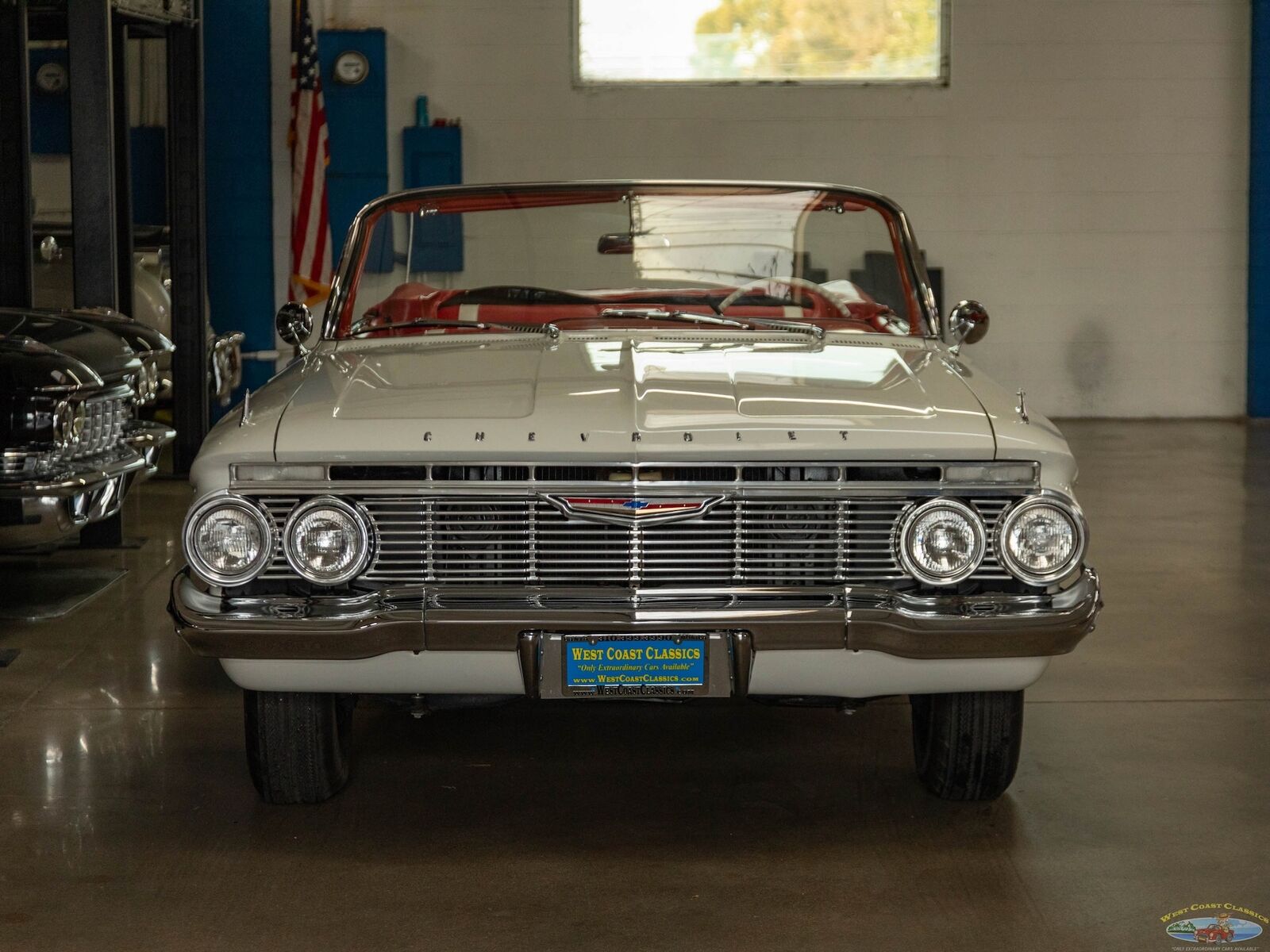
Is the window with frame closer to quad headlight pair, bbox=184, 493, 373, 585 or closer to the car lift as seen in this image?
the car lift

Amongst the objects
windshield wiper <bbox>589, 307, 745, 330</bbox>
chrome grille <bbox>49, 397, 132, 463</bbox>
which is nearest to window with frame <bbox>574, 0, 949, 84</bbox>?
chrome grille <bbox>49, 397, 132, 463</bbox>

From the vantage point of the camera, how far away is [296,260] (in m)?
11.3

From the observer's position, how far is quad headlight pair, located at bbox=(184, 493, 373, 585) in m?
2.95

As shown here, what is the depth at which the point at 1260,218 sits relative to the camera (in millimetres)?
12445

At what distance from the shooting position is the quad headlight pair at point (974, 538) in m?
2.96

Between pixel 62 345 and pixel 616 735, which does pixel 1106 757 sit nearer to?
pixel 616 735

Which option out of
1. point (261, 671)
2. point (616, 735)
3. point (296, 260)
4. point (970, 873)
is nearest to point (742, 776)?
point (616, 735)

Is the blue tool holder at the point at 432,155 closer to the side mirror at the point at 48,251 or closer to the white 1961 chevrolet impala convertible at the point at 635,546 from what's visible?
the side mirror at the point at 48,251

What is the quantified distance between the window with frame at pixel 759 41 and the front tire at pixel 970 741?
9588 mm

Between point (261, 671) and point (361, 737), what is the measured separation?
1038 mm

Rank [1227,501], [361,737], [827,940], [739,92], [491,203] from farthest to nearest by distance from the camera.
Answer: [739,92]
[1227,501]
[491,203]
[361,737]
[827,940]

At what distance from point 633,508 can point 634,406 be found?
0.24 metres

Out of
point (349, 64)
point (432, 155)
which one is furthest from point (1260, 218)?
point (349, 64)

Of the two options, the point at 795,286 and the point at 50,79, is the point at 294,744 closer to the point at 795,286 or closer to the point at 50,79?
the point at 795,286
